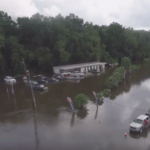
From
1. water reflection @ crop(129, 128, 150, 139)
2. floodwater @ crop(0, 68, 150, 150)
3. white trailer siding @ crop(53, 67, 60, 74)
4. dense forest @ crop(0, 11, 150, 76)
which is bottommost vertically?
water reflection @ crop(129, 128, 150, 139)

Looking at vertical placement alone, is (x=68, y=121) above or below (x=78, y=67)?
below

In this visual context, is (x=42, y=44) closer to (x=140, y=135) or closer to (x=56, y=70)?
(x=56, y=70)

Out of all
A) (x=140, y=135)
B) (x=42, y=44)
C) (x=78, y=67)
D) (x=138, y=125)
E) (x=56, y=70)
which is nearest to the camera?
(x=140, y=135)

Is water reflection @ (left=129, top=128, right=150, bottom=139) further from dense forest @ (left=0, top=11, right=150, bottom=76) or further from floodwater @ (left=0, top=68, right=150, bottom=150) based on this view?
dense forest @ (left=0, top=11, right=150, bottom=76)

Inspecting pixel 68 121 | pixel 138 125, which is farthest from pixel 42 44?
pixel 138 125

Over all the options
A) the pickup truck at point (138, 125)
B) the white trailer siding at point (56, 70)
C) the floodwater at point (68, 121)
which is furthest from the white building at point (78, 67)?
the pickup truck at point (138, 125)

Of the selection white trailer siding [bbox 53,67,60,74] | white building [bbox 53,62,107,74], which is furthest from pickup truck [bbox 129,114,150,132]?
white trailer siding [bbox 53,67,60,74]

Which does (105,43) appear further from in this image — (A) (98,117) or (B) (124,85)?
(A) (98,117)

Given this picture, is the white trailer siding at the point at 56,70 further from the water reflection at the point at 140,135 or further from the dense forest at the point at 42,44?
the water reflection at the point at 140,135
